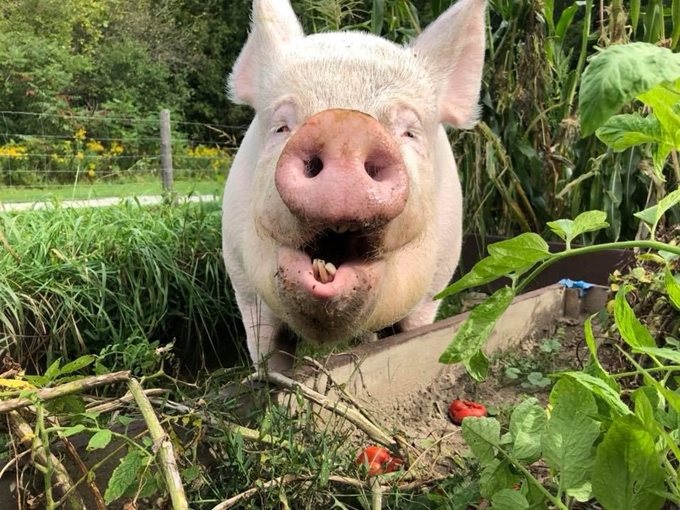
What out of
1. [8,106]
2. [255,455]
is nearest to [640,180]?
[255,455]

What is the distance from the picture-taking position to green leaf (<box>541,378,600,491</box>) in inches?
34.5

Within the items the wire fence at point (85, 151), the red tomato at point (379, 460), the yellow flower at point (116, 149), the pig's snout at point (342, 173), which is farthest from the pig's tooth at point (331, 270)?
the yellow flower at point (116, 149)

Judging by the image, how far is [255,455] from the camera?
1.23 meters

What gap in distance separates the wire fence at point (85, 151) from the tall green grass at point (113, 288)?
434 centimetres

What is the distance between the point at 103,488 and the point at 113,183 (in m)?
5.86

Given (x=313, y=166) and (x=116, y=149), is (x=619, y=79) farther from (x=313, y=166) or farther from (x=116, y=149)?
(x=116, y=149)

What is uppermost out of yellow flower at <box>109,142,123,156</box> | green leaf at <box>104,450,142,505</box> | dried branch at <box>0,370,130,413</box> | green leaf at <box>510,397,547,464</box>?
dried branch at <box>0,370,130,413</box>

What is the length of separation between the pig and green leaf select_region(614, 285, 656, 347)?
489mm

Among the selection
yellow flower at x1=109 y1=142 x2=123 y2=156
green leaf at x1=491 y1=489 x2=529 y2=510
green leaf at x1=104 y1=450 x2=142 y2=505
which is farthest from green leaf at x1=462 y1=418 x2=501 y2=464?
yellow flower at x1=109 y1=142 x2=123 y2=156

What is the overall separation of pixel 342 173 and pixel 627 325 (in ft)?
1.88

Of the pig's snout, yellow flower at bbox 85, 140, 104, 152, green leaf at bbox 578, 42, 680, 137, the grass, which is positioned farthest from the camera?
yellow flower at bbox 85, 140, 104, 152

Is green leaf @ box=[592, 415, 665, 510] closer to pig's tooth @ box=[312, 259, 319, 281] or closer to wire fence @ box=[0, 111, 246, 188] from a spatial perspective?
pig's tooth @ box=[312, 259, 319, 281]

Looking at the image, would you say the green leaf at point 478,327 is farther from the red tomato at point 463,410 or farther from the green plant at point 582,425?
the red tomato at point 463,410

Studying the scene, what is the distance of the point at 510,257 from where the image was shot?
3.03ft
